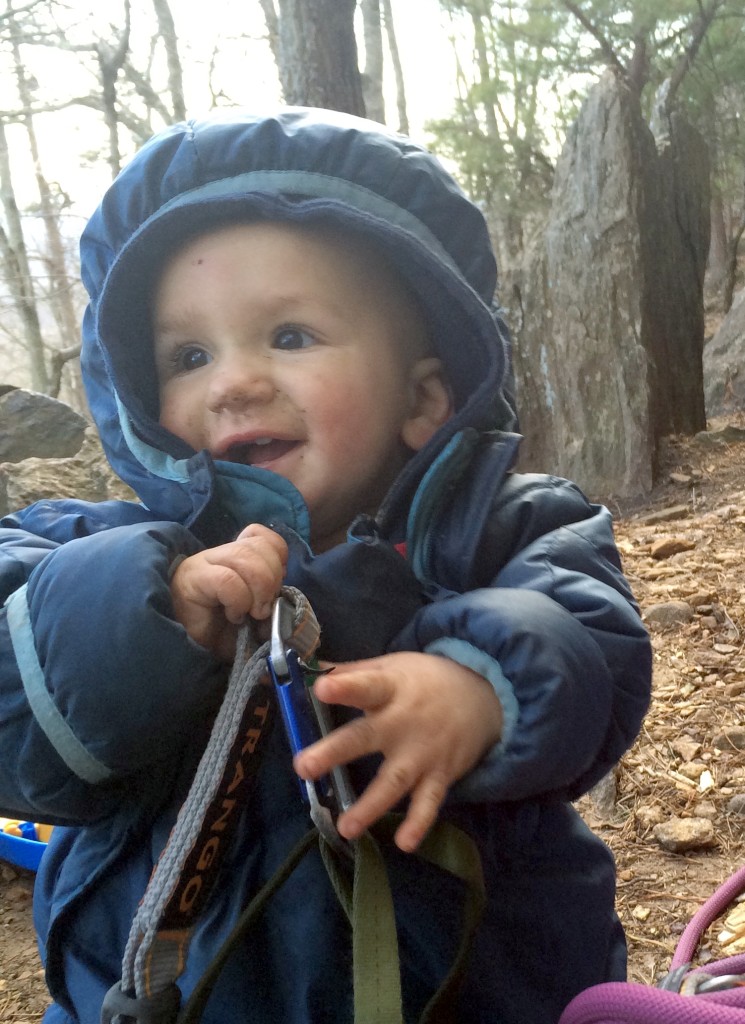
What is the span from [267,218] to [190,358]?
0.18m

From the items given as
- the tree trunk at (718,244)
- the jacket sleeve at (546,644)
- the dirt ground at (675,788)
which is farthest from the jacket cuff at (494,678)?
the tree trunk at (718,244)

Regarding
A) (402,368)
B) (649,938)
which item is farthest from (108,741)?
(649,938)

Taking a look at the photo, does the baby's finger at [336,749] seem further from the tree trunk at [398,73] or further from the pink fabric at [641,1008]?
the tree trunk at [398,73]

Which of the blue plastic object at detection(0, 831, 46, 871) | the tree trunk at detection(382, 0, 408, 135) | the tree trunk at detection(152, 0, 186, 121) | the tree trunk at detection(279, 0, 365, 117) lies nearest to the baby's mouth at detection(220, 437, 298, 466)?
the blue plastic object at detection(0, 831, 46, 871)

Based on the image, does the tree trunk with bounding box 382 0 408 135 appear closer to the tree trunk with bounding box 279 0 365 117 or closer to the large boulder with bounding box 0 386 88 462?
the large boulder with bounding box 0 386 88 462

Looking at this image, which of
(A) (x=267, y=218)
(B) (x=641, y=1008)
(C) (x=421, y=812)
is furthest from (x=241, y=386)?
(B) (x=641, y=1008)

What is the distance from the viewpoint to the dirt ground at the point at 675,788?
1544mm

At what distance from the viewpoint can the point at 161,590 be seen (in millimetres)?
742

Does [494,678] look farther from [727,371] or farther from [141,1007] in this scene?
[727,371]

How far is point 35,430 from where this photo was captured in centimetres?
454

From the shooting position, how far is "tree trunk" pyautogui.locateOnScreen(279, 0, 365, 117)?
3480 millimetres

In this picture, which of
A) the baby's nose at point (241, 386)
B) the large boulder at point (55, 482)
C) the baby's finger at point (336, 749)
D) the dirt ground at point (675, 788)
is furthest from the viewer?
the large boulder at point (55, 482)

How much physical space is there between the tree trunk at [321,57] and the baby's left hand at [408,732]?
126 inches

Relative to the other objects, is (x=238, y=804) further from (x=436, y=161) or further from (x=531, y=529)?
(x=436, y=161)
